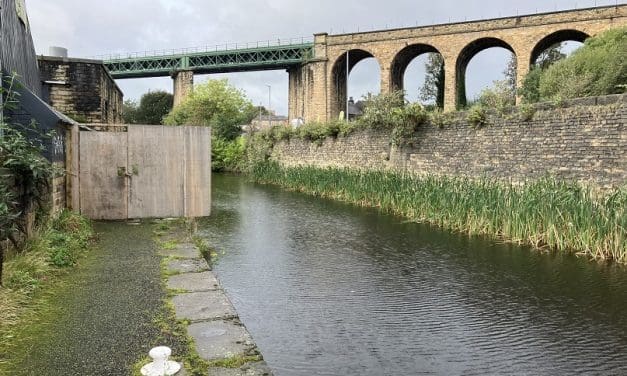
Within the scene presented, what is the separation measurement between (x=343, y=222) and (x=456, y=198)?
226 centimetres

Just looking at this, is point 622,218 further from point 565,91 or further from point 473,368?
point 565,91

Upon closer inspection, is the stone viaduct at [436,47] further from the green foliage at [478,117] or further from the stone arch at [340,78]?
the green foliage at [478,117]

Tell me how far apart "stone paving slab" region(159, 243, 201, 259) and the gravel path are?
19cm

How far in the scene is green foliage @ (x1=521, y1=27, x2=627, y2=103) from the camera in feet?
36.2

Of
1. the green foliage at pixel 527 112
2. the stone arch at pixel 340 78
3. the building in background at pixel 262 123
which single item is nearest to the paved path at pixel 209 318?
the green foliage at pixel 527 112

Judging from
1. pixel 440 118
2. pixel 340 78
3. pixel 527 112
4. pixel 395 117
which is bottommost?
pixel 527 112

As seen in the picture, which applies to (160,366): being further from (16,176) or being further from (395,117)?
(395,117)

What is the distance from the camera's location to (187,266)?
503 centimetres

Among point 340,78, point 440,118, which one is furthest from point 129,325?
point 340,78

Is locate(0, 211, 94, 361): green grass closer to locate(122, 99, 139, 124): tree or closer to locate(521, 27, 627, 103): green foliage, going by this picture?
locate(521, 27, 627, 103): green foliage

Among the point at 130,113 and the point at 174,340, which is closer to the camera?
the point at 174,340

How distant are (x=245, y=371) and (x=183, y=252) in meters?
3.18

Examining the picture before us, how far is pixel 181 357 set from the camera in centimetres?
282

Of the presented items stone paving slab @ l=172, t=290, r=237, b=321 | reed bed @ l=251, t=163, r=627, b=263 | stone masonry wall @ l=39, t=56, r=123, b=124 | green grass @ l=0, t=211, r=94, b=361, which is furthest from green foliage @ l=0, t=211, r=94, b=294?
stone masonry wall @ l=39, t=56, r=123, b=124
